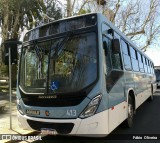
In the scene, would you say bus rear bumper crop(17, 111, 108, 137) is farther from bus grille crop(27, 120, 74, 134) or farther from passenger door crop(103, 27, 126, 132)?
passenger door crop(103, 27, 126, 132)

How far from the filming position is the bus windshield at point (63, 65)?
5.75 meters

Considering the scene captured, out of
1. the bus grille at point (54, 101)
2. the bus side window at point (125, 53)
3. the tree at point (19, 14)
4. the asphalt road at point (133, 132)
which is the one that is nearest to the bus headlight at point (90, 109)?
the bus grille at point (54, 101)

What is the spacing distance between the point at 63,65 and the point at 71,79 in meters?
0.41

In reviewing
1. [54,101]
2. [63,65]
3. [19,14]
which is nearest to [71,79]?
[63,65]

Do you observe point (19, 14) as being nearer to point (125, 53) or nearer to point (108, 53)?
point (125, 53)

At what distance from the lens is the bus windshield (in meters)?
5.75

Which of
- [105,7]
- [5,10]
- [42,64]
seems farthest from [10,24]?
[42,64]

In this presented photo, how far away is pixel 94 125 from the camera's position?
5.46 m

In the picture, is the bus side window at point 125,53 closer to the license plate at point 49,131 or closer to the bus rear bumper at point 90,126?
the bus rear bumper at point 90,126

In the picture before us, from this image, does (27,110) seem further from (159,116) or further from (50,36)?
(159,116)

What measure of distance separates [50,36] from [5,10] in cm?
1599

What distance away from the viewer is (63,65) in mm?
5996

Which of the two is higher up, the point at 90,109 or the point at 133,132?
the point at 90,109

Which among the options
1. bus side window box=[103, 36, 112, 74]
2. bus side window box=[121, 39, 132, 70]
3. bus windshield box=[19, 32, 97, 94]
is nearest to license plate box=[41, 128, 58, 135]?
bus windshield box=[19, 32, 97, 94]
